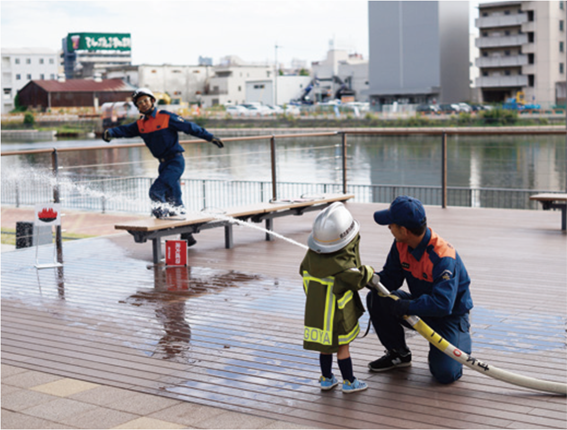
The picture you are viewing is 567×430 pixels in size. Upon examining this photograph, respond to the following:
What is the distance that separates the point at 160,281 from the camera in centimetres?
654

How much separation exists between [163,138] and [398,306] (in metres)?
4.30

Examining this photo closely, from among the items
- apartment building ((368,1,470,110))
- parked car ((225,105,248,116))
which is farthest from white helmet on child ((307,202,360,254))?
parked car ((225,105,248,116))

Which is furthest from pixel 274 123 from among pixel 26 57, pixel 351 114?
pixel 26 57

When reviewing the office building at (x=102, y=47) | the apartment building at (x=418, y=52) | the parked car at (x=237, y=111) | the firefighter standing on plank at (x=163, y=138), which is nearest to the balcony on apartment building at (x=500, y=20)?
the apartment building at (x=418, y=52)

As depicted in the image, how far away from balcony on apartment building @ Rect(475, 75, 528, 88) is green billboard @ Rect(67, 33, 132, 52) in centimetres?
10184

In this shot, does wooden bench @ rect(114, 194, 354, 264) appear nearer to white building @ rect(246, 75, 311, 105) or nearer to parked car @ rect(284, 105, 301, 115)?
parked car @ rect(284, 105, 301, 115)

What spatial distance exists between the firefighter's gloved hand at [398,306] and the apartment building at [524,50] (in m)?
61.9

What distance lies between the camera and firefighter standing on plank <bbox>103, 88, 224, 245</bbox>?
7.30 m

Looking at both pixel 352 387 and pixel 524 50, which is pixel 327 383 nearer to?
pixel 352 387

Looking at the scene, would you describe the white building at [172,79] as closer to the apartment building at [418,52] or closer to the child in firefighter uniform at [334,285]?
the apartment building at [418,52]

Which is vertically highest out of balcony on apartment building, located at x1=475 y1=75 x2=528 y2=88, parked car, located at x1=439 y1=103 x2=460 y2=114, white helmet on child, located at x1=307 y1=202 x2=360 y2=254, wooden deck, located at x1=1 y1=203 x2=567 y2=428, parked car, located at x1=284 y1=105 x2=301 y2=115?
balcony on apartment building, located at x1=475 y1=75 x2=528 y2=88

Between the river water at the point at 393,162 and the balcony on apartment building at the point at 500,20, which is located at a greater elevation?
the balcony on apartment building at the point at 500,20

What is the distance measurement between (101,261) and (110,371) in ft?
11.3

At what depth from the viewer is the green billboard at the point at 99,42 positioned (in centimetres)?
15100
